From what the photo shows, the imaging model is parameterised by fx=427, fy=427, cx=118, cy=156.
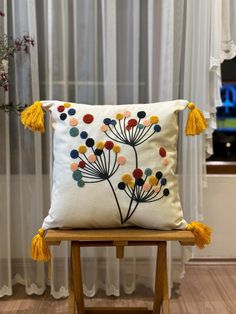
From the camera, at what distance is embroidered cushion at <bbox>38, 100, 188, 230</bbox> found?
1.55 metres

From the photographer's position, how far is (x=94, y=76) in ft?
6.88

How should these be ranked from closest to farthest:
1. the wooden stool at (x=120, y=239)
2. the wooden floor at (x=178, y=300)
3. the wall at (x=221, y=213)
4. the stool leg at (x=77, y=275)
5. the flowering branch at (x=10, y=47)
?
1. the wooden stool at (x=120, y=239)
2. the stool leg at (x=77, y=275)
3. the flowering branch at (x=10, y=47)
4. the wooden floor at (x=178, y=300)
5. the wall at (x=221, y=213)

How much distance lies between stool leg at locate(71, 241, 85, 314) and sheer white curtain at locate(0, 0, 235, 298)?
1.02 ft

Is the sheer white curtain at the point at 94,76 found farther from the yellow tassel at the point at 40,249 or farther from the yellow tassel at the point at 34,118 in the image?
the yellow tassel at the point at 40,249

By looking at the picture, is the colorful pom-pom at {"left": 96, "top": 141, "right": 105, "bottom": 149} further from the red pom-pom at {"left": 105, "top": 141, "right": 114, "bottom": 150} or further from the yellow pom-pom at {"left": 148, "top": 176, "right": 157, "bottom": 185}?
the yellow pom-pom at {"left": 148, "top": 176, "right": 157, "bottom": 185}

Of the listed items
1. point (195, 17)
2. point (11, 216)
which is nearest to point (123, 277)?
point (11, 216)

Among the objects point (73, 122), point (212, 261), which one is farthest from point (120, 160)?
point (212, 261)

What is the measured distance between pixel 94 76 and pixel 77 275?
3.10ft

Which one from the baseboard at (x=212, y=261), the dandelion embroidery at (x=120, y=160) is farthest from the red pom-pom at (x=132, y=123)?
the baseboard at (x=212, y=261)

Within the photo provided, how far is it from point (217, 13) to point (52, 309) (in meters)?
1.68

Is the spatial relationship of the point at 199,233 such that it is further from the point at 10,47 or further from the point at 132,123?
the point at 10,47

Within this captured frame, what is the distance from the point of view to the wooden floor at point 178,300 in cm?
213

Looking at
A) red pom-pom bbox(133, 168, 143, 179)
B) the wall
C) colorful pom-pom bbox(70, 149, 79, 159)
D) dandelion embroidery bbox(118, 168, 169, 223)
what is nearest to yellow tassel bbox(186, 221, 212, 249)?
dandelion embroidery bbox(118, 168, 169, 223)

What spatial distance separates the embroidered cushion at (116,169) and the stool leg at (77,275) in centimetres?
21
